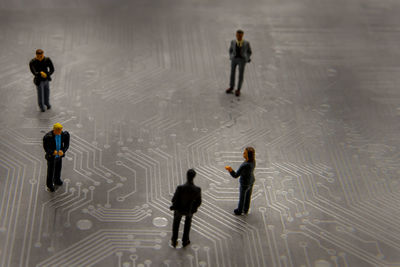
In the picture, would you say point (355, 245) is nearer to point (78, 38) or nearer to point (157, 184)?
point (157, 184)

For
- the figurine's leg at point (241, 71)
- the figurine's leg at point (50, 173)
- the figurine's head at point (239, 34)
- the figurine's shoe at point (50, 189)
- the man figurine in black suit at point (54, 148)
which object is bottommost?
the figurine's shoe at point (50, 189)

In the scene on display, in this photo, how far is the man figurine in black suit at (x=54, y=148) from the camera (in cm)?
987

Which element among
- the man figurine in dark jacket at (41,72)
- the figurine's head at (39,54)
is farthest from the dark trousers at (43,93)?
the figurine's head at (39,54)

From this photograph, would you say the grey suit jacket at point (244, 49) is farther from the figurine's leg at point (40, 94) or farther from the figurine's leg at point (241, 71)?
the figurine's leg at point (40, 94)

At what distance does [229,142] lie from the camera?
12008 mm

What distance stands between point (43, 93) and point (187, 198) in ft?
16.0

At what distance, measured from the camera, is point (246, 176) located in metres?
9.61

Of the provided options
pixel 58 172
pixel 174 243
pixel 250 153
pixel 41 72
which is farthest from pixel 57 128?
pixel 250 153

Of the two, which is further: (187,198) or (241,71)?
(241,71)

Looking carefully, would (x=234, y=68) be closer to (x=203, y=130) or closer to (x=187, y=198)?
(x=203, y=130)

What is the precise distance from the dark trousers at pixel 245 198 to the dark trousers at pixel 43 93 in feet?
15.8

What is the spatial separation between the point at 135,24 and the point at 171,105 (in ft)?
11.9

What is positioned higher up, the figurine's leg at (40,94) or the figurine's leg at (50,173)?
the figurine's leg at (40,94)

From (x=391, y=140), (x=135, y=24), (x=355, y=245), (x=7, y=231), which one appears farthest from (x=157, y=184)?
(x=135, y=24)
